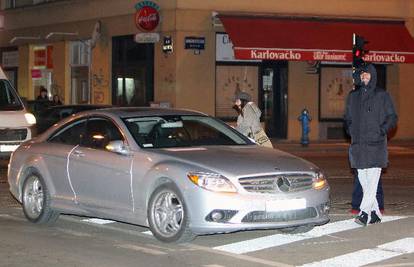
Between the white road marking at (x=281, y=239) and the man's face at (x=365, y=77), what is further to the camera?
the man's face at (x=365, y=77)

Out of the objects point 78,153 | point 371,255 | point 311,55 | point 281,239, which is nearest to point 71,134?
point 78,153

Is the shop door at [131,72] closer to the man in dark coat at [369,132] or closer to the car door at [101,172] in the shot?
the car door at [101,172]

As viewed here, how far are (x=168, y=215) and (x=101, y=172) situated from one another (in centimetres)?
121

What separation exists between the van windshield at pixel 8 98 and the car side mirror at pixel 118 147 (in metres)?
8.82

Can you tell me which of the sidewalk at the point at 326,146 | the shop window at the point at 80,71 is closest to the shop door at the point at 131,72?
the shop window at the point at 80,71

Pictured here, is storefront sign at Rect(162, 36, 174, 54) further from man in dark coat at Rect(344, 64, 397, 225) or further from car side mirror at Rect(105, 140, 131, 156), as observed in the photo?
car side mirror at Rect(105, 140, 131, 156)

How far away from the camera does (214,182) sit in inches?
364

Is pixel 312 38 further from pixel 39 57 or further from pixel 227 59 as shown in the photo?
pixel 39 57

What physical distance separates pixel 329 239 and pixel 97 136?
3.06 meters

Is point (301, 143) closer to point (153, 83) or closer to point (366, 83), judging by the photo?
point (153, 83)

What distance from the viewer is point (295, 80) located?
97.6ft

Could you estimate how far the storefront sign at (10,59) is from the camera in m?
38.1

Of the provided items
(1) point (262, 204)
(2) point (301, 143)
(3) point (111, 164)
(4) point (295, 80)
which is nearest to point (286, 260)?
(1) point (262, 204)

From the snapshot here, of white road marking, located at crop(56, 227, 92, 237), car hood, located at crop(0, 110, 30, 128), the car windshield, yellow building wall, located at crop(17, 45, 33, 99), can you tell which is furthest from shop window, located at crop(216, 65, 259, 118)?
white road marking, located at crop(56, 227, 92, 237)
